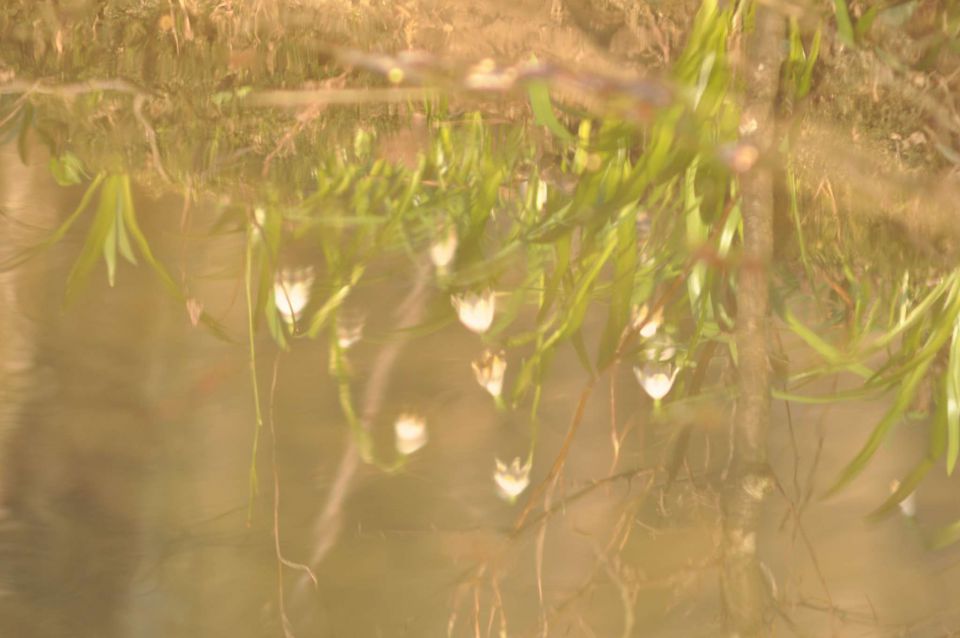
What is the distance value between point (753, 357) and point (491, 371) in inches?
7.1

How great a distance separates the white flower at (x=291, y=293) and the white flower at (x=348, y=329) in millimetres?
32

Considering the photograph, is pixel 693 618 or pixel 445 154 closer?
pixel 693 618

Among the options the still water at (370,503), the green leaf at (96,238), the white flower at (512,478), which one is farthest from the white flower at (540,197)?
the green leaf at (96,238)

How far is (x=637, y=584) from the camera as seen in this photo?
676 mm

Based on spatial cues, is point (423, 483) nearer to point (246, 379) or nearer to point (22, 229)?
point (246, 379)

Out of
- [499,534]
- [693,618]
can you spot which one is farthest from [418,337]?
[693,618]

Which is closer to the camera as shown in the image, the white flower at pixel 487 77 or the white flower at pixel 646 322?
the white flower at pixel 646 322

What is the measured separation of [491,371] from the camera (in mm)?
780

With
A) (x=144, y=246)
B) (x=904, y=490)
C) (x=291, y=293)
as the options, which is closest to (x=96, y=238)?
(x=144, y=246)

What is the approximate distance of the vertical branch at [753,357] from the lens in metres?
0.68

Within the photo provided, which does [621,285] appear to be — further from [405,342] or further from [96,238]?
[96,238]

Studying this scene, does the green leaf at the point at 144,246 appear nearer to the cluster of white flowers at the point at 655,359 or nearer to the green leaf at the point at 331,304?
the green leaf at the point at 331,304

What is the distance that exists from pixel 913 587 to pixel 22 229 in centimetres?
68

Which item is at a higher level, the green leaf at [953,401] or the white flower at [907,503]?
the green leaf at [953,401]
